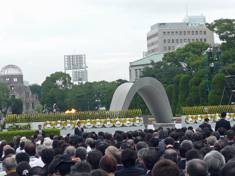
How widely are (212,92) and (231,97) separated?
2.45 m

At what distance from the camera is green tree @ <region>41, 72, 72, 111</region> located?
108m

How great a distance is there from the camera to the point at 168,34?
162 metres

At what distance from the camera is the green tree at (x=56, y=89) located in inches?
4240

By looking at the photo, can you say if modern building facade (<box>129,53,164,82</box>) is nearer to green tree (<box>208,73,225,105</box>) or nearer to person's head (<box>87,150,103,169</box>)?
green tree (<box>208,73,225,105</box>)

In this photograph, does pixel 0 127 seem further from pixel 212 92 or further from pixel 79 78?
pixel 79 78

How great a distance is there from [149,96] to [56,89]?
7096 cm

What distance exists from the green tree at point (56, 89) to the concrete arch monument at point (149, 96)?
6915cm

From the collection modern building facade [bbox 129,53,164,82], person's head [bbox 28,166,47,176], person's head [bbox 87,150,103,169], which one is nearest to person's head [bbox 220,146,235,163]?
person's head [bbox 87,150,103,169]

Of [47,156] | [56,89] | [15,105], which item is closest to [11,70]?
[15,105]

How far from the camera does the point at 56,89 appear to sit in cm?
10825

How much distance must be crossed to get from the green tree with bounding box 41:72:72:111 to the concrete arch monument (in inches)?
2722

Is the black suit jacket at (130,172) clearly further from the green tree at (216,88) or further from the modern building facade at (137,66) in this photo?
the modern building facade at (137,66)

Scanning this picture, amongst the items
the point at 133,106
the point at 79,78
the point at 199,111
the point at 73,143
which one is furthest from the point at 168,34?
the point at 73,143

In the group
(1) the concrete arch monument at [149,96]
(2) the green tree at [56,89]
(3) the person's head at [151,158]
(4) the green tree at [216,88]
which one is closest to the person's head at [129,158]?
(3) the person's head at [151,158]
